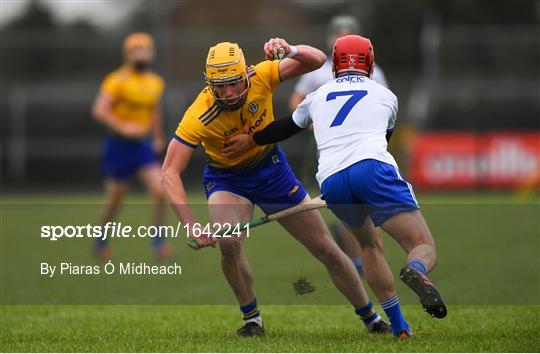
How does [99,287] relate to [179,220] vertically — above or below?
below

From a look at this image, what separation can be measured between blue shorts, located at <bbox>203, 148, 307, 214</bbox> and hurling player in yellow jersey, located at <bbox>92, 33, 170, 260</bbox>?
15.7 ft

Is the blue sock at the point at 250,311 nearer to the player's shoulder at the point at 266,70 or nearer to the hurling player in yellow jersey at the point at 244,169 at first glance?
the hurling player in yellow jersey at the point at 244,169

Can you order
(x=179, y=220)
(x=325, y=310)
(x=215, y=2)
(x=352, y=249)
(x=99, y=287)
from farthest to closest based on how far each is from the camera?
1. (x=215, y=2)
2. (x=352, y=249)
3. (x=325, y=310)
4. (x=99, y=287)
5. (x=179, y=220)

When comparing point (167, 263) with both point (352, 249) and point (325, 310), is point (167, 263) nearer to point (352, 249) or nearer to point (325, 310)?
point (325, 310)

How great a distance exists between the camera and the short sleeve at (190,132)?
21.5 ft

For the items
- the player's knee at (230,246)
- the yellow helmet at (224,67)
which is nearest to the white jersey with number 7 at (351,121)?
the yellow helmet at (224,67)

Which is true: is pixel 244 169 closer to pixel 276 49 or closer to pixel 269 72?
pixel 269 72

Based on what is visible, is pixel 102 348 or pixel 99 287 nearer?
pixel 102 348

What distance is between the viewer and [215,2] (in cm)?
4219

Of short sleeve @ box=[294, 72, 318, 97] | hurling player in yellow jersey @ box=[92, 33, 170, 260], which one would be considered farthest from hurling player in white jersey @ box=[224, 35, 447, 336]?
hurling player in yellow jersey @ box=[92, 33, 170, 260]

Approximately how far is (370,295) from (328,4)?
98.7 ft

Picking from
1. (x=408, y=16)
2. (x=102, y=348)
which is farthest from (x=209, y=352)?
(x=408, y=16)

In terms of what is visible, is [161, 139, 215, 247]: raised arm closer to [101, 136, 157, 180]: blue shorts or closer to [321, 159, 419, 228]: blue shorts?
[321, 159, 419, 228]: blue shorts

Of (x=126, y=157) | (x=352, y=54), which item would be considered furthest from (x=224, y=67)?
(x=126, y=157)
